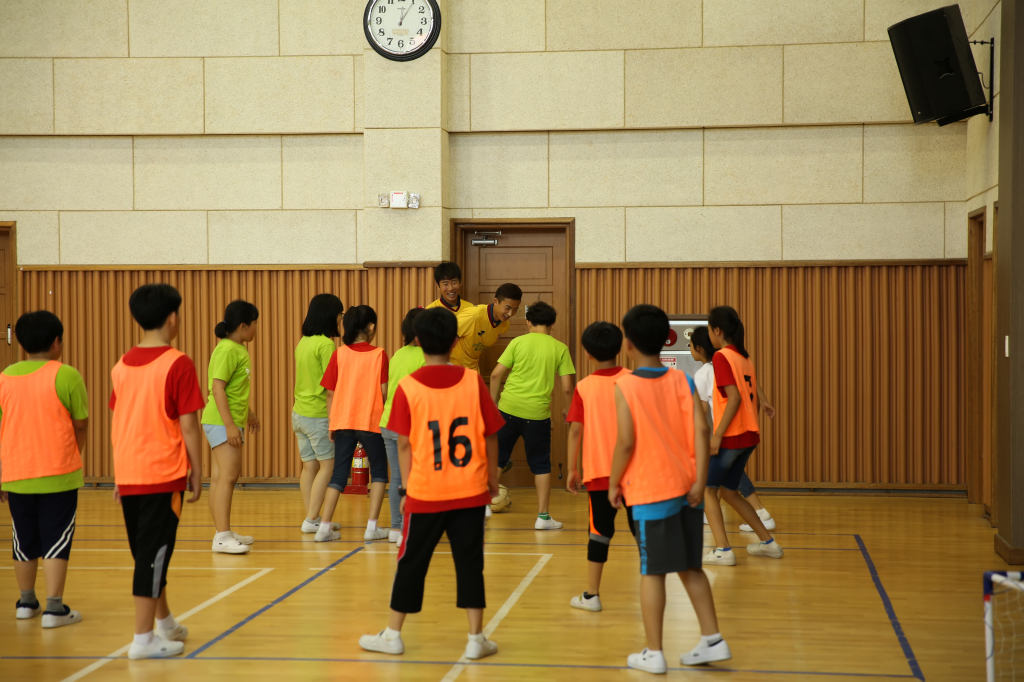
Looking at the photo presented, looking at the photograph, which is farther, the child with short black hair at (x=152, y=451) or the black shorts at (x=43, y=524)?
the black shorts at (x=43, y=524)

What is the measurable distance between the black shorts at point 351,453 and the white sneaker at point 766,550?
7.67 feet

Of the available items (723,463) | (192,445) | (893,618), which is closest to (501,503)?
(723,463)

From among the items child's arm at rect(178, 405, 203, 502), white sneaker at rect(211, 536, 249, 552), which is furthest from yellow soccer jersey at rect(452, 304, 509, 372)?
child's arm at rect(178, 405, 203, 502)

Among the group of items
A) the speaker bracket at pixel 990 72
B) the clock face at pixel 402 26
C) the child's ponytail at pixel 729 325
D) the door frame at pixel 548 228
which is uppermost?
the clock face at pixel 402 26

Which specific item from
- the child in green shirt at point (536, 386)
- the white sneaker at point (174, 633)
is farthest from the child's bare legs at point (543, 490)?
A: the white sneaker at point (174, 633)

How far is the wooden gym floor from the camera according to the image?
3.68 metres

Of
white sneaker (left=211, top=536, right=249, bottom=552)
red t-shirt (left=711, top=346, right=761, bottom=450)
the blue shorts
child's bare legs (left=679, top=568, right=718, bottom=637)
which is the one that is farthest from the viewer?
white sneaker (left=211, top=536, right=249, bottom=552)

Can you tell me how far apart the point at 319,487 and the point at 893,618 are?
361 centimetres

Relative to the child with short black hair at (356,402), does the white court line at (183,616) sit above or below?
below

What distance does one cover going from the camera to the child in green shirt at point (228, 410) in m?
5.56

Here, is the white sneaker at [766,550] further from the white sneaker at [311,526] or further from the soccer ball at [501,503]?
the white sneaker at [311,526]

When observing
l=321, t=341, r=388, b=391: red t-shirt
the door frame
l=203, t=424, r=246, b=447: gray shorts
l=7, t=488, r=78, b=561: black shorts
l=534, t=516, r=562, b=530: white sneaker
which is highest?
the door frame

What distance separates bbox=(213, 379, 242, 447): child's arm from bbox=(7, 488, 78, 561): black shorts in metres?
1.27

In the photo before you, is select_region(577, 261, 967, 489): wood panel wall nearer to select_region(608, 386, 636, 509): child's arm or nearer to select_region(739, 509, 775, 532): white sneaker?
select_region(739, 509, 775, 532): white sneaker
